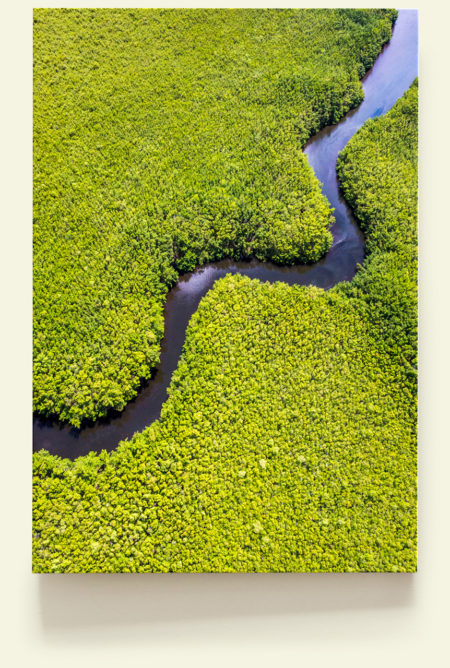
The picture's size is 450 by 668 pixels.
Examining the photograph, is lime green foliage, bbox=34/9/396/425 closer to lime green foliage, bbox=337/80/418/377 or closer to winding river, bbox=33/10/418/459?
winding river, bbox=33/10/418/459

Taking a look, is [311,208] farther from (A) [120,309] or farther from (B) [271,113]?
(A) [120,309]

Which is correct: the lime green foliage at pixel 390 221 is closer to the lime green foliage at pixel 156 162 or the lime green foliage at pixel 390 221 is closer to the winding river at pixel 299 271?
the winding river at pixel 299 271

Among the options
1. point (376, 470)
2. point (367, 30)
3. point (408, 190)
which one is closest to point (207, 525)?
point (376, 470)

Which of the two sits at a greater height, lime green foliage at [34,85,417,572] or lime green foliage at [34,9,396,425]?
lime green foliage at [34,9,396,425]

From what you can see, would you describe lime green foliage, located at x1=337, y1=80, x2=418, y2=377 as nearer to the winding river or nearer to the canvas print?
the canvas print

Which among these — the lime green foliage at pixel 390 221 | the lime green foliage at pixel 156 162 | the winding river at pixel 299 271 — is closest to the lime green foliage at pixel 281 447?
the lime green foliage at pixel 390 221

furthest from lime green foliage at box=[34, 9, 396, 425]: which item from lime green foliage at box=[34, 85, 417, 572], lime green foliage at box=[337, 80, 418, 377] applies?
lime green foliage at box=[34, 85, 417, 572]

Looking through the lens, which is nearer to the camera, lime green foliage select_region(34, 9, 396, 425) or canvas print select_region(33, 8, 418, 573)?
canvas print select_region(33, 8, 418, 573)
